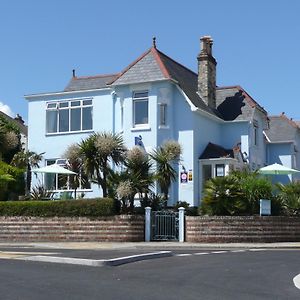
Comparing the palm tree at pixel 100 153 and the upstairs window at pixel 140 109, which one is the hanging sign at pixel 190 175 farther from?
the palm tree at pixel 100 153

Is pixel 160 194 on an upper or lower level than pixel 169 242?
upper

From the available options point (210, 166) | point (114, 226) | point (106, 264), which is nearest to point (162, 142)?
point (210, 166)

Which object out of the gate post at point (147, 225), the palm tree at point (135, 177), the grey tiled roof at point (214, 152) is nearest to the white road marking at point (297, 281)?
the gate post at point (147, 225)

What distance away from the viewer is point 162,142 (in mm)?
32125

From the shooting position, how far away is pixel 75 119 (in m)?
35.2

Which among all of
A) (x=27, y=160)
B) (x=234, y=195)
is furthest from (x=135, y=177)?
(x=27, y=160)

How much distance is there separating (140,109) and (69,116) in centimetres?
456

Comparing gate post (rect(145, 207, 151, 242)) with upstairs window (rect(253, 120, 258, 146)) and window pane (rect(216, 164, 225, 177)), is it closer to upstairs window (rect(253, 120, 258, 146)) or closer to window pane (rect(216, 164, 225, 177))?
window pane (rect(216, 164, 225, 177))

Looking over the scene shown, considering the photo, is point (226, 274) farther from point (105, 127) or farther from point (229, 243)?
point (105, 127)

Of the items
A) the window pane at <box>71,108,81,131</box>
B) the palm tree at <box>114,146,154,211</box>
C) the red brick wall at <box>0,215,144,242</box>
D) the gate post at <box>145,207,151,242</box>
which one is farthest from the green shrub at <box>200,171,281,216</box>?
the window pane at <box>71,108,81,131</box>

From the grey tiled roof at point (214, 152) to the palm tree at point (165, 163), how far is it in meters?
4.88

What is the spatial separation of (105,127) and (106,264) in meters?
19.0

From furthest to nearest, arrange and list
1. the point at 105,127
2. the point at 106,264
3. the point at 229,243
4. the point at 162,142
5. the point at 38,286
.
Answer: the point at 105,127 → the point at 162,142 → the point at 229,243 → the point at 106,264 → the point at 38,286

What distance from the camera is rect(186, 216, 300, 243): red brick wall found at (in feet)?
83.9
